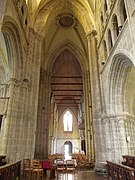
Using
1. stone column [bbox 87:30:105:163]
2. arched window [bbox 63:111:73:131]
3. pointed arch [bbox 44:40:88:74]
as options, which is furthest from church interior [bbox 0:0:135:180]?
arched window [bbox 63:111:73:131]

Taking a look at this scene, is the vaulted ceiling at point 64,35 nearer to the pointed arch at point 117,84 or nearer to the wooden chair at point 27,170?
the pointed arch at point 117,84

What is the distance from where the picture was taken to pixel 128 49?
300 inches

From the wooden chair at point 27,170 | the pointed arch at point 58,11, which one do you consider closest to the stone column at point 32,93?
the pointed arch at point 58,11

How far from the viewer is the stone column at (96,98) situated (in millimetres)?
11492

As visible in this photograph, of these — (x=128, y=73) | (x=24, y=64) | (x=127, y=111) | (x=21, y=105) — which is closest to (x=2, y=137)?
(x=21, y=105)

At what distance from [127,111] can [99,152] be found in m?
3.55

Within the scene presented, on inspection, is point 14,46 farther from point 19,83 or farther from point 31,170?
point 31,170

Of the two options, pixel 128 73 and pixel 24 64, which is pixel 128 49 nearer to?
pixel 128 73

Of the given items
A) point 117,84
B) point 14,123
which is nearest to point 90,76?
point 117,84

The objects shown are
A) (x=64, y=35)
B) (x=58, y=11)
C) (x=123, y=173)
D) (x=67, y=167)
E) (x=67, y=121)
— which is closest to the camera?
(x=123, y=173)

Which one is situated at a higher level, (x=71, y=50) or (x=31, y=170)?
(x=71, y=50)

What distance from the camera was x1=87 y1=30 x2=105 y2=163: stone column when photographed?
37.7 ft

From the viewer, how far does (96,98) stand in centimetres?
1265

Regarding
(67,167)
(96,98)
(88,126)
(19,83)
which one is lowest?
(67,167)
